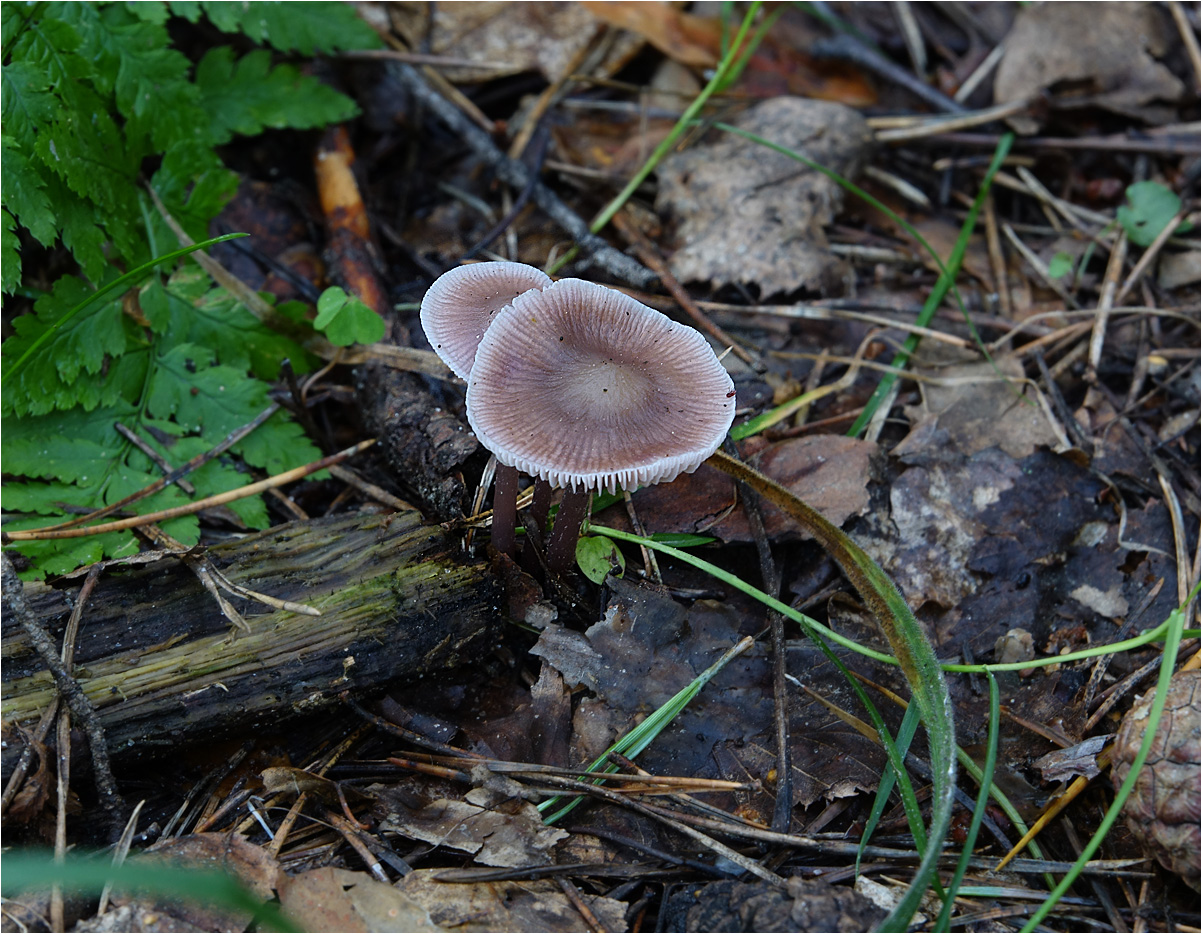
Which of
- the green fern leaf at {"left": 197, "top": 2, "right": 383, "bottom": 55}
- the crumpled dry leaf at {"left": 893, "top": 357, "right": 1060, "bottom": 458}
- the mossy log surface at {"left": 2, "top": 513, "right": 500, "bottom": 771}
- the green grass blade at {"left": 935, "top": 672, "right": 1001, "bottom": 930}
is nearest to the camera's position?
the green grass blade at {"left": 935, "top": 672, "right": 1001, "bottom": 930}

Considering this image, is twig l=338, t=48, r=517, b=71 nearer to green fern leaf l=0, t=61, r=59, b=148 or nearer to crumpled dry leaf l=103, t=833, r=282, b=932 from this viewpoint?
green fern leaf l=0, t=61, r=59, b=148

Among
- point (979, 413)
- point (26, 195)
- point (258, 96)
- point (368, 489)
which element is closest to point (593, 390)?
point (368, 489)

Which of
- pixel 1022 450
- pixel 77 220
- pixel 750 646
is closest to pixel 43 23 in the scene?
pixel 77 220

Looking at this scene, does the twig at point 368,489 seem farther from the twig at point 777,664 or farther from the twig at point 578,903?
the twig at point 578,903

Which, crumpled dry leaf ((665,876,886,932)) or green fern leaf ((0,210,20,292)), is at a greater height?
green fern leaf ((0,210,20,292))

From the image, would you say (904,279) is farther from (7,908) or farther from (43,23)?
(7,908)

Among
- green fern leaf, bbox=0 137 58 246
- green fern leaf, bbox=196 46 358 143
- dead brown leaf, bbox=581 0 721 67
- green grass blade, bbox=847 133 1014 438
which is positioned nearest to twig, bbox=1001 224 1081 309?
green grass blade, bbox=847 133 1014 438

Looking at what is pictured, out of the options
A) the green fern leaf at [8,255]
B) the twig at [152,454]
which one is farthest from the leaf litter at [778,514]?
the green fern leaf at [8,255]
